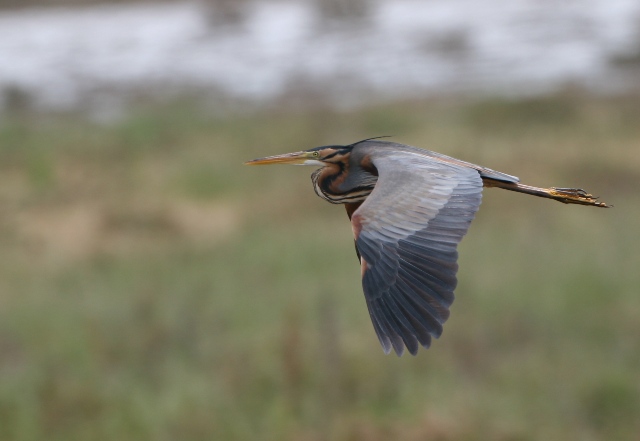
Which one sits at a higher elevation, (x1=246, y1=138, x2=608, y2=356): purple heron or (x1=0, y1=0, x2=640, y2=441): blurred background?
(x1=246, y1=138, x2=608, y2=356): purple heron

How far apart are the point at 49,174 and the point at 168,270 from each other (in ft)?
20.1

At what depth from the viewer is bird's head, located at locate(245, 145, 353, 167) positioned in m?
4.92

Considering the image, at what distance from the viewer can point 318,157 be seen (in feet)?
16.3

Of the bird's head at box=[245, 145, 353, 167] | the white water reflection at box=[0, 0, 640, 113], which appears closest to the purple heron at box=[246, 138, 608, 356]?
the bird's head at box=[245, 145, 353, 167]

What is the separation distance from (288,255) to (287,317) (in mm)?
2469

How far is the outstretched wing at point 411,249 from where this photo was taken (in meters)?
4.09

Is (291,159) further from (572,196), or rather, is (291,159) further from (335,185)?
(572,196)

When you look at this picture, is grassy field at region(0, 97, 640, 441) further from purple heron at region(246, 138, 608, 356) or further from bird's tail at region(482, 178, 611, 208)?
purple heron at region(246, 138, 608, 356)

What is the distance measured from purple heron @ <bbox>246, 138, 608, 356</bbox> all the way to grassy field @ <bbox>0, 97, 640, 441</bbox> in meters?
4.42

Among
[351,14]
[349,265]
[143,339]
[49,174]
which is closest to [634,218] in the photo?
[349,265]

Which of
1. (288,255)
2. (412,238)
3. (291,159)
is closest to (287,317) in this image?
(288,255)

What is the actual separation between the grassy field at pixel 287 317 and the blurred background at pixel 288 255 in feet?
0.09

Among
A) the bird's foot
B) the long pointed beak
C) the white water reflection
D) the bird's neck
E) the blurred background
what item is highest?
the long pointed beak

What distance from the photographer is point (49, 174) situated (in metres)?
18.0
